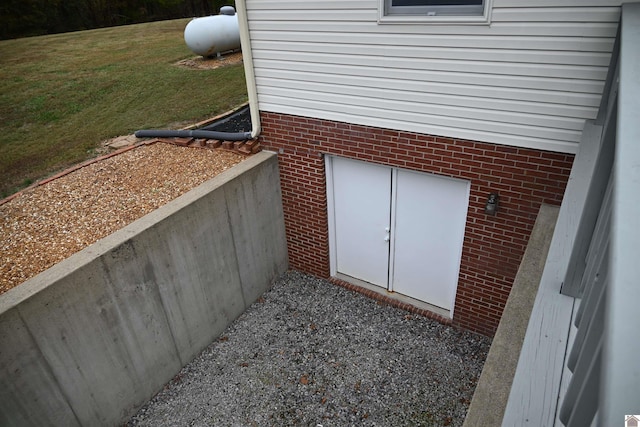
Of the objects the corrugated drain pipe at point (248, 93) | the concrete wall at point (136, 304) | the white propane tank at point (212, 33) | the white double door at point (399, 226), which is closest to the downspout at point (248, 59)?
the corrugated drain pipe at point (248, 93)

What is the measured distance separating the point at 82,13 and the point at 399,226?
35.1 metres

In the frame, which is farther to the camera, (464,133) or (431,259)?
(431,259)

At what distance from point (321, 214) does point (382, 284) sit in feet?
5.18

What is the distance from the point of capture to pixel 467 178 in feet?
17.0

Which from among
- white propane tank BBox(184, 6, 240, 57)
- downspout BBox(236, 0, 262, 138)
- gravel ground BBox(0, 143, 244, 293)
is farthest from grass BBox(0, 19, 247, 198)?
downspout BBox(236, 0, 262, 138)

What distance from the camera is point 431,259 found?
626 centimetres

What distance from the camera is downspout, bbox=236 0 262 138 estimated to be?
5766 mm

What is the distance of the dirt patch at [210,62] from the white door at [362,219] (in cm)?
992

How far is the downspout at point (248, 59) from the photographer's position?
18.9 ft

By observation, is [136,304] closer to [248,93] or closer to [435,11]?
[248,93]

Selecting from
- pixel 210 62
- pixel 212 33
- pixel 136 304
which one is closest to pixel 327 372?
pixel 136 304

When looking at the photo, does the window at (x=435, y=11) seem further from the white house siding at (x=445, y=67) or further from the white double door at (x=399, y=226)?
the white double door at (x=399, y=226)

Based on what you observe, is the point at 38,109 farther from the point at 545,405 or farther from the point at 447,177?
the point at 545,405

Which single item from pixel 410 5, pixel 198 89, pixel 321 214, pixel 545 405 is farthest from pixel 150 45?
pixel 545 405
